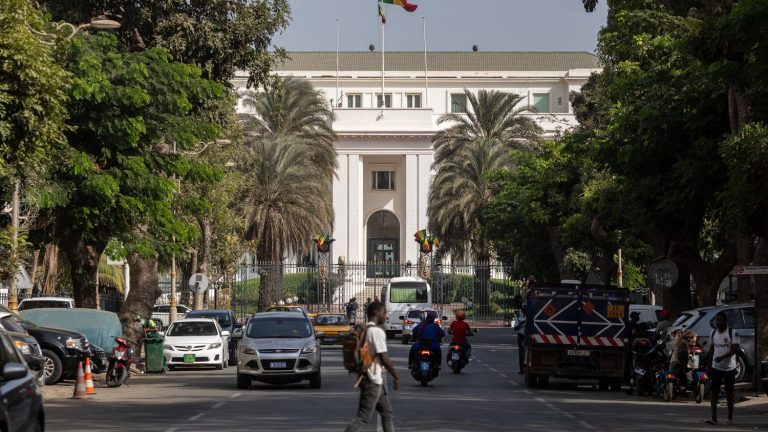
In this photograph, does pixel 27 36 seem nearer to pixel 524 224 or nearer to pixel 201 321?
pixel 201 321

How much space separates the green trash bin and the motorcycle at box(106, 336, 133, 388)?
5.20m

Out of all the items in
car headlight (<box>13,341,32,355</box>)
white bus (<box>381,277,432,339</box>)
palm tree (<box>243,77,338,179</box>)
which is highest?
palm tree (<box>243,77,338,179</box>)

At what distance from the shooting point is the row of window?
342 ft

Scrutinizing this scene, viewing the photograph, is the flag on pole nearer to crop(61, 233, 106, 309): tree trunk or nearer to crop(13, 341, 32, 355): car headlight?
crop(61, 233, 106, 309): tree trunk

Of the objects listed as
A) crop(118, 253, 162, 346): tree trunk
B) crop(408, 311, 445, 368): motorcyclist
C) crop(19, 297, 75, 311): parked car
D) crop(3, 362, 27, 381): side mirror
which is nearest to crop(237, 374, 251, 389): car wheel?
crop(408, 311, 445, 368): motorcyclist

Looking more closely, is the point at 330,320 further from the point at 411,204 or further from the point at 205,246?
the point at 411,204

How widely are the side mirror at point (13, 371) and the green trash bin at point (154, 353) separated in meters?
22.7

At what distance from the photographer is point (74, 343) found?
28406 millimetres

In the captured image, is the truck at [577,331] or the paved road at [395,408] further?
the truck at [577,331]

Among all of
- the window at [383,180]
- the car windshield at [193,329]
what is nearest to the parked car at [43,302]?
the car windshield at [193,329]

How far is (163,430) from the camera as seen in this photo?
697 inches

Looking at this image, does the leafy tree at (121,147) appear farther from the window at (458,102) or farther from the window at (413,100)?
the window at (413,100)

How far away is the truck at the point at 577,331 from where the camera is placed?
89.2ft

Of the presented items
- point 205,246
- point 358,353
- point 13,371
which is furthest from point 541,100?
point 13,371
